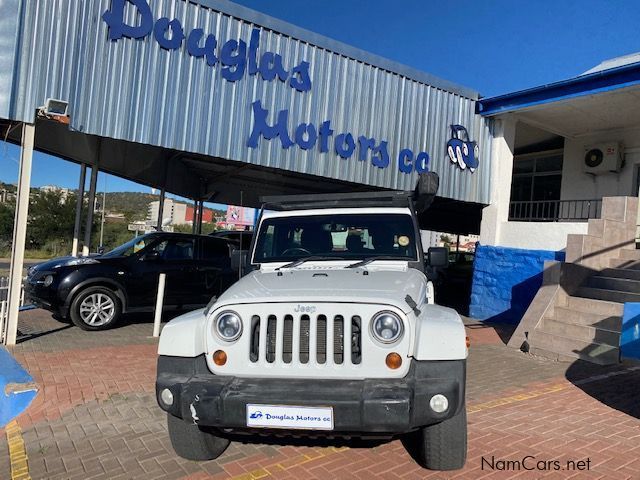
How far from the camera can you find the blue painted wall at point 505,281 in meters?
10.2

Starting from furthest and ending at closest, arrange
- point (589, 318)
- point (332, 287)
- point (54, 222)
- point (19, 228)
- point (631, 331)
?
1. point (54, 222)
2. point (589, 318)
3. point (19, 228)
4. point (631, 331)
5. point (332, 287)

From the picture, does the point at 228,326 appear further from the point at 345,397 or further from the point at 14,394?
the point at 14,394

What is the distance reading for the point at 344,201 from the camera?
4.75m

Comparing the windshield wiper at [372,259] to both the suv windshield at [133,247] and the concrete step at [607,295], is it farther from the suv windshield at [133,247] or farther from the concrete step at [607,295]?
the suv windshield at [133,247]

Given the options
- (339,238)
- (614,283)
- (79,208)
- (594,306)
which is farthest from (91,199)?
(614,283)

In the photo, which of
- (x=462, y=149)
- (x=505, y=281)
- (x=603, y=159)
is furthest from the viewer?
(x=603, y=159)

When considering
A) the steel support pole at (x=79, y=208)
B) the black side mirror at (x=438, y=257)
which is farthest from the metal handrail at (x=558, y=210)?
the steel support pole at (x=79, y=208)

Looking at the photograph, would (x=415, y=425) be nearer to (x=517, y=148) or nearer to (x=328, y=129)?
(x=328, y=129)

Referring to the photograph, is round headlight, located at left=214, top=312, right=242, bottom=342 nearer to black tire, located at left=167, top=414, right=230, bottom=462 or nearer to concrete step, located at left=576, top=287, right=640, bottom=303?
black tire, located at left=167, top=414, right=230, bottom=462

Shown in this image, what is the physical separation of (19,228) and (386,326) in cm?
601

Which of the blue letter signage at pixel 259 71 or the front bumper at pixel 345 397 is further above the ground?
the blue letter signage at pixel 259 71

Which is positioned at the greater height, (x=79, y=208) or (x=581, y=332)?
(x=79, y=208)

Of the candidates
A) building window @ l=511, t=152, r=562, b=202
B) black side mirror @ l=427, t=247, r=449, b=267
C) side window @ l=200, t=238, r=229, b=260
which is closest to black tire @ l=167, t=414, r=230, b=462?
black side mirror @ l=427, t=247, r=449, b=267

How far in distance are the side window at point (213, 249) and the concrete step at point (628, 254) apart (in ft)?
24.4
